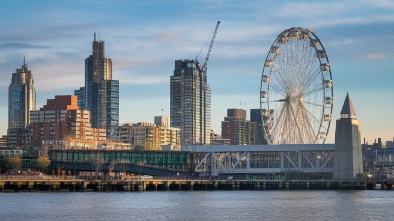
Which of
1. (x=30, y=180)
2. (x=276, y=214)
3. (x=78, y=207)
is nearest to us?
(x=276, y=214)

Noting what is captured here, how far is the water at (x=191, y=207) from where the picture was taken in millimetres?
129750

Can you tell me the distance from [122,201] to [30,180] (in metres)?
39.0

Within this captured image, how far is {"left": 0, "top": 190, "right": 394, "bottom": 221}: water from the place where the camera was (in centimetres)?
12975

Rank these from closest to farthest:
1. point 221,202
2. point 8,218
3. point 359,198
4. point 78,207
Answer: point 8,218, point 78,207, point 221,202, point 359,198

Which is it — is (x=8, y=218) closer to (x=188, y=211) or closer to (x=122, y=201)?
(x=188, y=211)

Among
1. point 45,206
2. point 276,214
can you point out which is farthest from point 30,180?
point 276,214

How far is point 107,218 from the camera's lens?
125375mm

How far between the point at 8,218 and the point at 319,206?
168 ft

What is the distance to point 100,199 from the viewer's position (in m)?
166

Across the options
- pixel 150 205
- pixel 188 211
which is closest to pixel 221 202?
pixel 150 205

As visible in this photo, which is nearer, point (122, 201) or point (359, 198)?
point (122, 201)

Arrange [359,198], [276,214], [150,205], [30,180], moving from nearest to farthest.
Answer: [276,214], [150,205], [359,198], [30,180]

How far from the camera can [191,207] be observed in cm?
14900

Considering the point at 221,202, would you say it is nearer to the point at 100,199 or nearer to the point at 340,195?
the point at 100,199
